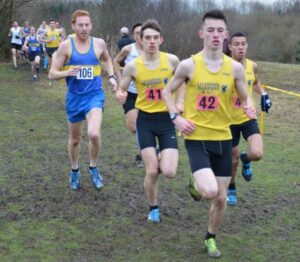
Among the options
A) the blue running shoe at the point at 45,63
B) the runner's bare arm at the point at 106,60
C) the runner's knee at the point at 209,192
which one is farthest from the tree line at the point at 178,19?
the runner's knee at the point at 209,192

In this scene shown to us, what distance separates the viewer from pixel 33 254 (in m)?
4.87

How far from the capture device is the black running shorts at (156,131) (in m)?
5.64

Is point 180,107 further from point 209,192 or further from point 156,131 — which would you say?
point 209,192

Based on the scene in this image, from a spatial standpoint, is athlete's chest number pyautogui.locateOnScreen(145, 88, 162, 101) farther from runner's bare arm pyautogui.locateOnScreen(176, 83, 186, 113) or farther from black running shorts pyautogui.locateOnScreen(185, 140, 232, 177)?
black running shorts pyautogui.locateOnScreen(185, 140, 232, 177)

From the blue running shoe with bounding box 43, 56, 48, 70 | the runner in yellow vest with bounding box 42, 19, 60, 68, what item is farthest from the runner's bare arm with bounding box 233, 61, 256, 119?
the blue running shoe with bounding box 43, 56, 48, 70

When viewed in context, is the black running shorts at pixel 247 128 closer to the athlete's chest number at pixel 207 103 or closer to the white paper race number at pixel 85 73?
the athlete's chest number at pixel 207 103

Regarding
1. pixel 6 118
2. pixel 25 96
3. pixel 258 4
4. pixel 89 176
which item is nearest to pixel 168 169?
pixel 89 176

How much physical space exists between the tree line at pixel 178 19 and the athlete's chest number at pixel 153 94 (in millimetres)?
18674

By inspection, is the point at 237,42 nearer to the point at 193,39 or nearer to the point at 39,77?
the point at 39,77

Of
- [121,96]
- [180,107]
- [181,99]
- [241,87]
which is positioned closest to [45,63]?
[121,96]

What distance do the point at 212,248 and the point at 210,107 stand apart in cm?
132

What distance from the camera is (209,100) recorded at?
4.67m

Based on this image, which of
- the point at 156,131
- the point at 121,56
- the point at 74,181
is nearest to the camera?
the point at 156,131

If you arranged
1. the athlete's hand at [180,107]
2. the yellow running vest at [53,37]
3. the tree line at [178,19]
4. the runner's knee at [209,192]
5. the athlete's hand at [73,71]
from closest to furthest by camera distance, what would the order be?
the runner's knee at [209,192], the athlete's hand at [180,107], the athlete's hand at [73,71], the yellow running vest at [53,37], the tree line at [178,19]
